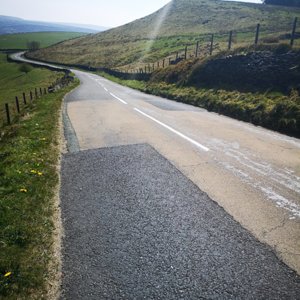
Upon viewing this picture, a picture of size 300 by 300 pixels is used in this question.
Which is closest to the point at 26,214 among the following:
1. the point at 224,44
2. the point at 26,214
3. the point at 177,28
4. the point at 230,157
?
the point at 26,214

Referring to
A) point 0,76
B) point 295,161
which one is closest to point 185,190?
point 295,161

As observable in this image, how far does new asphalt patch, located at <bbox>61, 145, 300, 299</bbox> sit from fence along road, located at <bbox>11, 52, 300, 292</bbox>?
0.35m

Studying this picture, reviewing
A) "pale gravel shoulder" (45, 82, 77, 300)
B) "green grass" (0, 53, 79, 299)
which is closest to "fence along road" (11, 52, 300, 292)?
"green grass" (0, 53, 79, 299)

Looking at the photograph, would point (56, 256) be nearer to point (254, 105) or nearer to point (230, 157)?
point (230, 157)

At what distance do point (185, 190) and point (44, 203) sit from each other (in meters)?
2.66

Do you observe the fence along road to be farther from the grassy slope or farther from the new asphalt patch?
the grassy slope

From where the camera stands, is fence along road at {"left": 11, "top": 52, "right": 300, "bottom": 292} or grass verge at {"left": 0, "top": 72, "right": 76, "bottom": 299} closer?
grass verge at {"left": 0, "top": 72, "right": 76, "bottom": 299}

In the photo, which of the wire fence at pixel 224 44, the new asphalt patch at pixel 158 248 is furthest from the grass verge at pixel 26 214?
the wire fence at pixel 224 44

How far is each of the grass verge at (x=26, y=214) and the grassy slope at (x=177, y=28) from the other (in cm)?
4680

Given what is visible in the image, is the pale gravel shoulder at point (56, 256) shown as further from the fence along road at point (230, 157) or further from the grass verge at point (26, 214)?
the fence along road at point (230, 157)

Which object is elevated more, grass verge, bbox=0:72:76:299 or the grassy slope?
the grassy slope

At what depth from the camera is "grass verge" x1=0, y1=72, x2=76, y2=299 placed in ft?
10.5

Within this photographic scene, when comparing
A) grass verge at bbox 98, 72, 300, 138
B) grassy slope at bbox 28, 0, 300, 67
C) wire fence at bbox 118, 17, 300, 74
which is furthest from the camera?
grassy slope at bbox 28, 0, 300, 67

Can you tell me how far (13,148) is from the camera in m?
7.82
